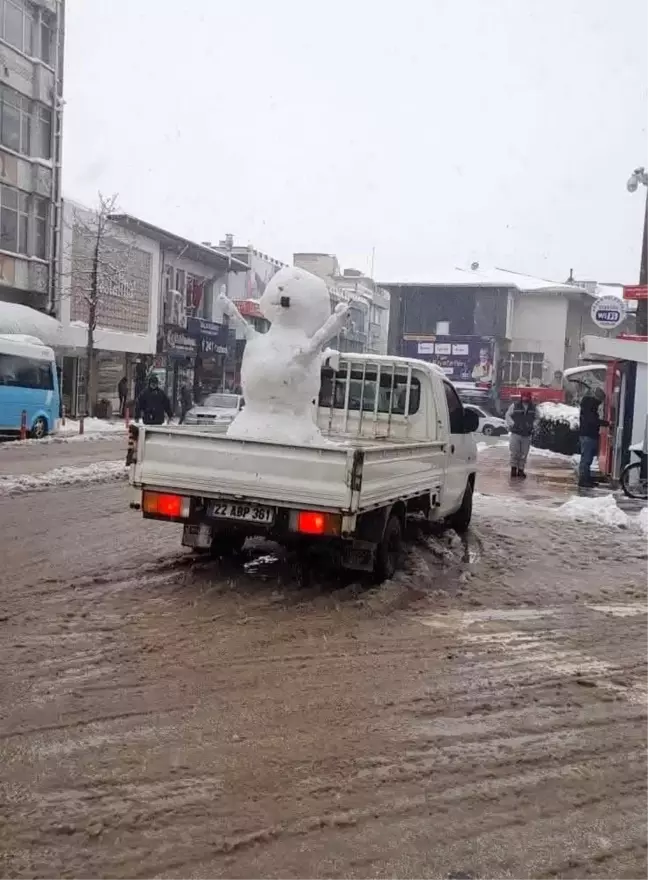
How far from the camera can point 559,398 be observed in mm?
45438

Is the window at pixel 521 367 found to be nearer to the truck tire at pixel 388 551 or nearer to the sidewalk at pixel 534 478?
the sidewalk at pixel 534 478

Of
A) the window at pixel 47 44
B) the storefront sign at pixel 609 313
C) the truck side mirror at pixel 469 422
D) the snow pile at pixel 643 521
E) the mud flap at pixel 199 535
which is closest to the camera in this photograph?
the mud flap at pixel 199 535

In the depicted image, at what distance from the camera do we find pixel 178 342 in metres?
42.1

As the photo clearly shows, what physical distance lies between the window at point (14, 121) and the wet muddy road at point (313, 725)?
1036 inches

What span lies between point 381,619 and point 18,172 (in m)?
28.8

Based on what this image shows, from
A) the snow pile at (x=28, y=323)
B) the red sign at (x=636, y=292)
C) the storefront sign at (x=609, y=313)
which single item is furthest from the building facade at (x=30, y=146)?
the red sign at (x=636, y=292)

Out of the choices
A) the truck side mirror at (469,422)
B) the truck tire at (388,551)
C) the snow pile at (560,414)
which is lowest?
the truck tire at (388,551)

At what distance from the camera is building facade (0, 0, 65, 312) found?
30.1m

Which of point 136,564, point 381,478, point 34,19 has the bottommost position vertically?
point 136,564

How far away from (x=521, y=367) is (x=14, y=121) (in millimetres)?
37649

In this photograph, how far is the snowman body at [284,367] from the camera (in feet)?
24.5

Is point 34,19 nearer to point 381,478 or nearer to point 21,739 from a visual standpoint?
point 381,478

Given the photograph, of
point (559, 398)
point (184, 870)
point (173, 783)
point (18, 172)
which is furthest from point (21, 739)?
point (559, 398)

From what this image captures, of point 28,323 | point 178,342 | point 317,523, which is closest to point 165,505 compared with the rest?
point 317,523
